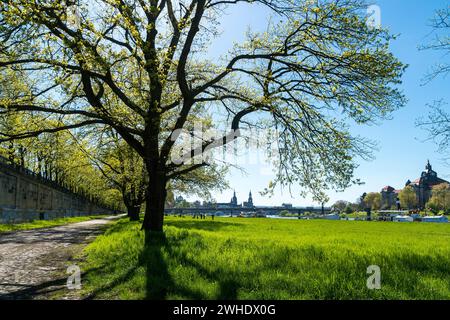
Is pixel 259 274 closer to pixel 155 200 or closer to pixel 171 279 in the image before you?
pixel 171 279

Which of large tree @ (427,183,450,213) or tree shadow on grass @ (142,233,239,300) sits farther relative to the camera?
large tree @ (427,183,450,213)

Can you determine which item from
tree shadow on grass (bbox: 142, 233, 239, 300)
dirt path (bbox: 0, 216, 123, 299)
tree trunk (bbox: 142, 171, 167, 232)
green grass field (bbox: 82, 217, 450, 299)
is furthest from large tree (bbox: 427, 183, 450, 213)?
tree shadow on grass (bbox: 142, 233, 239, 300)

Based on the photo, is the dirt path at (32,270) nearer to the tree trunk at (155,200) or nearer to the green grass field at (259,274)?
the green grass field at (259,274)

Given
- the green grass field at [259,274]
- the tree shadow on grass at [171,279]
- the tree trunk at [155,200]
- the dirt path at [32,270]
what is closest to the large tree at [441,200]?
the tree trunk at [155,200]

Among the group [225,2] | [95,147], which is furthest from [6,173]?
[225,2]

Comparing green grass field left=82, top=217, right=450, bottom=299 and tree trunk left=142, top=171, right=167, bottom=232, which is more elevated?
tree trunk left=142, top=171, right=167, bottom=232

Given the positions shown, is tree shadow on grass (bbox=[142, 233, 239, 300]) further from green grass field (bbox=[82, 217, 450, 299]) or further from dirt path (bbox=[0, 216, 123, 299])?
dirt path (bbox=[0, 216, 123, 299])

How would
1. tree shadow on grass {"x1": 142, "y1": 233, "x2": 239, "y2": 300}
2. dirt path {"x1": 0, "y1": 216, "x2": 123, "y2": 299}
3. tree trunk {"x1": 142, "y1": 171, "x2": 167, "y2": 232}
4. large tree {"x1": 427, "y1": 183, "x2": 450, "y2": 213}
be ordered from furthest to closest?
large tree {"x1": 427, "y1": 183, "x2": 450, "y2": 213} < tree trunk {"x1": 142, "y1": 171, "x2": 167, "y2": 232} < dirt path {"x1": 0, "y1": 216, "x2": 123, "y2": 299} < tree shadow on grass {"x1": 142, "y1": 233, "x2": 239, "y2": 300}

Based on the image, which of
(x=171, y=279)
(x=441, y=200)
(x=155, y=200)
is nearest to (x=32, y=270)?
(x=171, y=279)

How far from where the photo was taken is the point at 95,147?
2619 cm

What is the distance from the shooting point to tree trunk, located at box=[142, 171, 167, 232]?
1856cm

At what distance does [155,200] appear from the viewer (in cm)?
1880
